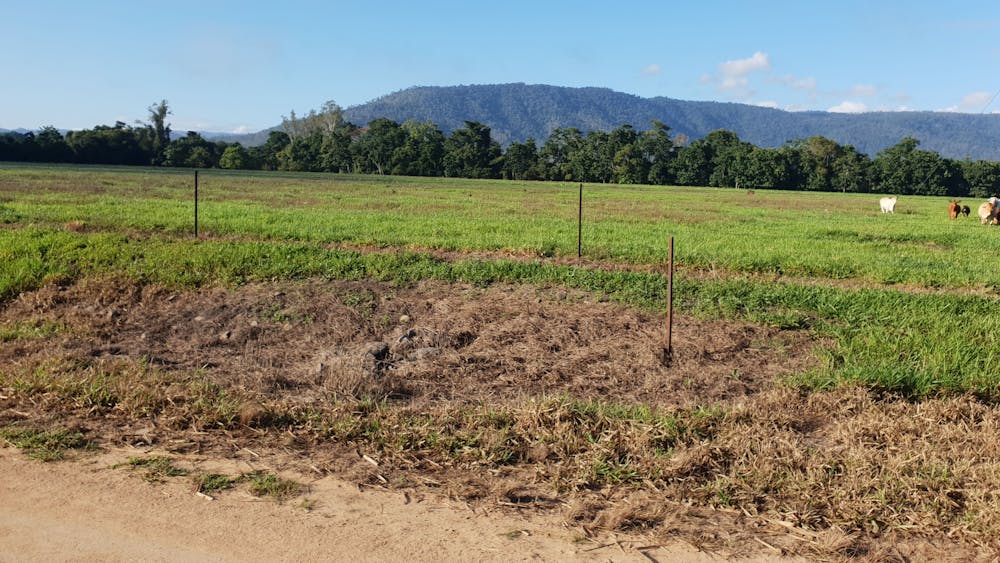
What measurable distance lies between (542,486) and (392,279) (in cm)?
536

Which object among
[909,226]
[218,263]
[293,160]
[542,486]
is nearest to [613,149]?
[293,160]

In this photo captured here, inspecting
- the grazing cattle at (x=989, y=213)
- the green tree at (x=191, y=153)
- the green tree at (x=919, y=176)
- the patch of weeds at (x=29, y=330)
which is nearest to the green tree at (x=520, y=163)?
the green tree at (x=191, y=153)

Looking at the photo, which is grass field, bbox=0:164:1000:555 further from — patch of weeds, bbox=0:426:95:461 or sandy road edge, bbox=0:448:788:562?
sandy road edge, bbox=0:448:788:562

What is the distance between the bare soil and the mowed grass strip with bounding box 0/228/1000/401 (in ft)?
1.23

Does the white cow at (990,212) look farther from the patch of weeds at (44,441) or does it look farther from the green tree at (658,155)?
the green tree at (658,155)

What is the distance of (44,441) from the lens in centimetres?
476

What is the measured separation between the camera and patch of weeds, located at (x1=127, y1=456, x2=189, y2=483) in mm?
4273

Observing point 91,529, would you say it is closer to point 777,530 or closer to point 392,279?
point 777,530

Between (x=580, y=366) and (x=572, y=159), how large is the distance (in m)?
75.9

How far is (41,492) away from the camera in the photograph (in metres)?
4.07

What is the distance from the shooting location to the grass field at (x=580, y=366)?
439 cm

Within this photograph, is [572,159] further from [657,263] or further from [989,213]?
[657,263]

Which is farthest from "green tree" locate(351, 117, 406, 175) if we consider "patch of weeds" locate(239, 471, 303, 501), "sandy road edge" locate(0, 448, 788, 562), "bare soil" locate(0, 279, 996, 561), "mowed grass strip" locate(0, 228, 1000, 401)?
"sandy road edge" locate(0, 448, 788, 562)

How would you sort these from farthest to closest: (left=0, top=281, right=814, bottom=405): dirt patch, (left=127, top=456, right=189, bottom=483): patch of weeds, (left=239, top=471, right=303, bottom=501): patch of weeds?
(left=0, top=281, right=814, bottom=405): dirt patch → (left=127, top=456, right=189, bottom=483): patch of weeds → (left=239, top=471, right=303, bottom=501): patch of weeds
